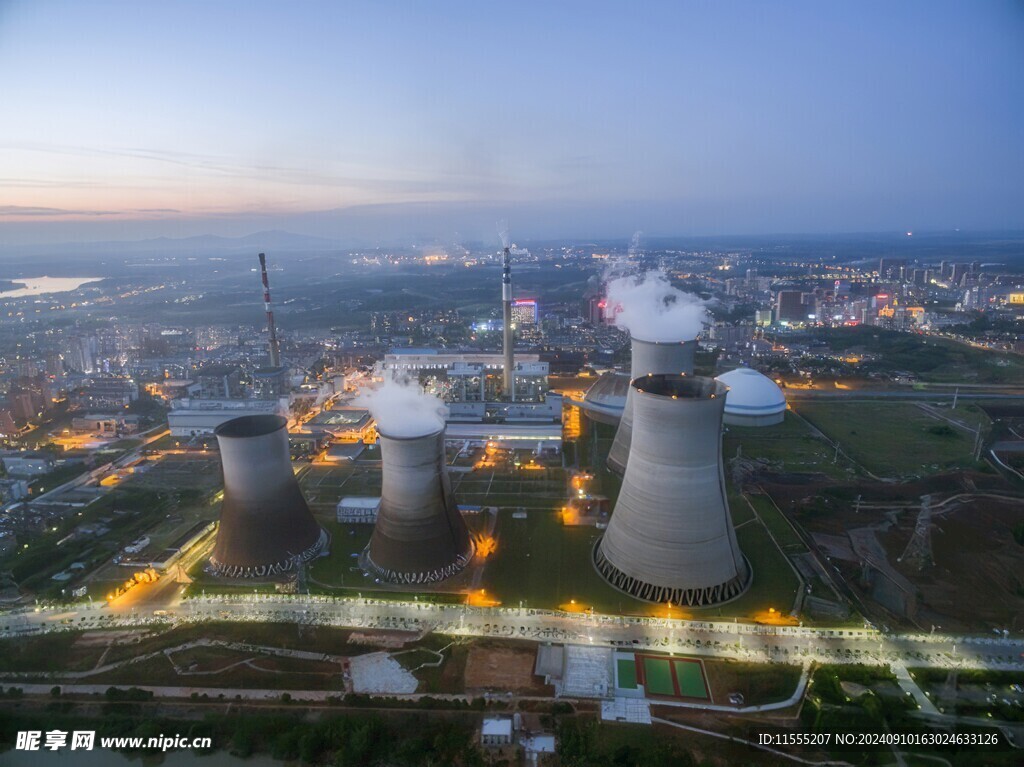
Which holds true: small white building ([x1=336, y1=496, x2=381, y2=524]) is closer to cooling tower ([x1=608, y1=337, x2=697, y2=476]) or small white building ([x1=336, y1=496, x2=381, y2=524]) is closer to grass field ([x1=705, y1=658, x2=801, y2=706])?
cooling tower ([x1=608, y1=337, x2=697, y2=476])

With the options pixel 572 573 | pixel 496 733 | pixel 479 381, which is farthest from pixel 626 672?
pixel 479 381

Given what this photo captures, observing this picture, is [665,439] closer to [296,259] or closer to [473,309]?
[473,309]

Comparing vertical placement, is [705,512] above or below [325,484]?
above

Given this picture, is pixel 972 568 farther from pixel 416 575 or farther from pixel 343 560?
pixel 343 560

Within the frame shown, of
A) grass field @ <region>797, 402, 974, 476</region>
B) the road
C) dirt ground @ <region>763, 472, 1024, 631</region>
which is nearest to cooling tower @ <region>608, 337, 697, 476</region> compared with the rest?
dirt ground @ <region>763, 472, 1024, 631</region>

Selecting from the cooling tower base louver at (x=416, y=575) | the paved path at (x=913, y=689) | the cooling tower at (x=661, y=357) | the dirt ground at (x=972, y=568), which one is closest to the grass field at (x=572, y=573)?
the cooling tower base louver at (x=416, y=575)

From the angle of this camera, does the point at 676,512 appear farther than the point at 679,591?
No

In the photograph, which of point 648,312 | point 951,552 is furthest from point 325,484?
point 951,552
